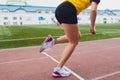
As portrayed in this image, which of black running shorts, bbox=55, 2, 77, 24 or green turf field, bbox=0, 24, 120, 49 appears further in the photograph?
green turf field, bbox=0, 24, 120, 49

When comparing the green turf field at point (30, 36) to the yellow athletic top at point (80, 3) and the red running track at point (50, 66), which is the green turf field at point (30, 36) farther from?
the yellow athletic top at point (80, 3)

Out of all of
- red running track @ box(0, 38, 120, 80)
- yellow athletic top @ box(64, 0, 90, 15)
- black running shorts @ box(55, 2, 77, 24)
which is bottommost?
red running track @ box(0, 38, 120, 80)

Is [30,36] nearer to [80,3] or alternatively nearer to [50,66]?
[50,66]

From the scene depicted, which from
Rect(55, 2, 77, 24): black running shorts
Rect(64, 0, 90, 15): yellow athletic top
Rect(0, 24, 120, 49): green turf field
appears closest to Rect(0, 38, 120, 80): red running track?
Rect(55, 2, 77, 24): black running shorts

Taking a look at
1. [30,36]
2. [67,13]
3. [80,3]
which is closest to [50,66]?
[67,13]

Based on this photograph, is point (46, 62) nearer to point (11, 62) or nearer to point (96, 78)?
point (11, 62)

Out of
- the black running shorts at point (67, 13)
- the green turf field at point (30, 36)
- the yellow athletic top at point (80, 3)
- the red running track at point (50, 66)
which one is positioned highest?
the yellow athletic top at point (80, 3)

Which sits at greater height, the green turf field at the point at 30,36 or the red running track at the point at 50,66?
the red running track at the point at 50,66

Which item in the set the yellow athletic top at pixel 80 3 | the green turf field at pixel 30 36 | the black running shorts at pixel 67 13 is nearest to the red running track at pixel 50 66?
the black running shorts at pixel 67 13

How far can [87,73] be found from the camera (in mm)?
4301

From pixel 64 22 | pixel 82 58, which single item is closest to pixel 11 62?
pixel 82 58

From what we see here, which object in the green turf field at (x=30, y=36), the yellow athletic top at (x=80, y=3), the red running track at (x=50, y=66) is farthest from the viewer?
the green turf field at (x=30, y=36)

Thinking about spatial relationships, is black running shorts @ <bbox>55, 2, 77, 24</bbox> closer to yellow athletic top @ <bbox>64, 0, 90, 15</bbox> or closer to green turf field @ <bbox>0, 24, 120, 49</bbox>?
yellow athletic top @ <bbox>64, 0, 90, 15</bbox>

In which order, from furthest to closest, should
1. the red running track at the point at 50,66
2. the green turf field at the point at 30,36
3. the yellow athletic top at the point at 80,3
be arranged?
1. the green turf field at the point at 30,36
2. the red running track at the point at 50,66
3. the yellow athletic top at the point at 80,3
